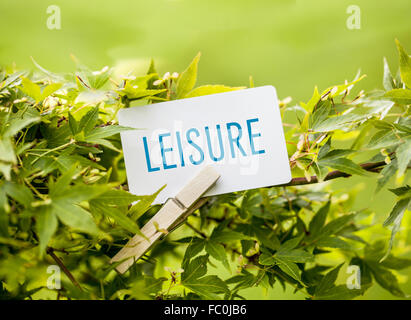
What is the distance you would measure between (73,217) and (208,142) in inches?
8.1

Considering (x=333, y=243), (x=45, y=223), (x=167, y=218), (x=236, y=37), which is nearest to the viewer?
(x=45, y=223)

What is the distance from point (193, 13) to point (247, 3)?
0.76 feet

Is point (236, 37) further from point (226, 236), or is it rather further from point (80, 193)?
point (80, 193)

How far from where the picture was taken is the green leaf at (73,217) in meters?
0.35

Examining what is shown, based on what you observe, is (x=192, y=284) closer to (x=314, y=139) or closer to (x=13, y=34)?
(x=314, y=139)

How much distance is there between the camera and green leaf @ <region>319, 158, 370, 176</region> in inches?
17.7

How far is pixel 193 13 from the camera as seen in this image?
1521 mm

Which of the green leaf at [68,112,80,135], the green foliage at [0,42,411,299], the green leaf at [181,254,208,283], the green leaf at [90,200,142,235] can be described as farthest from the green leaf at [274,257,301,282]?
the green leaf at [68,112,80,135]

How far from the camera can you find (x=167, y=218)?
0.44m

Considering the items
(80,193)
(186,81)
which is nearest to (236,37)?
(186,81)

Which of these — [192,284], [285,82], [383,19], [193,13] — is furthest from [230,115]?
[383,19]
